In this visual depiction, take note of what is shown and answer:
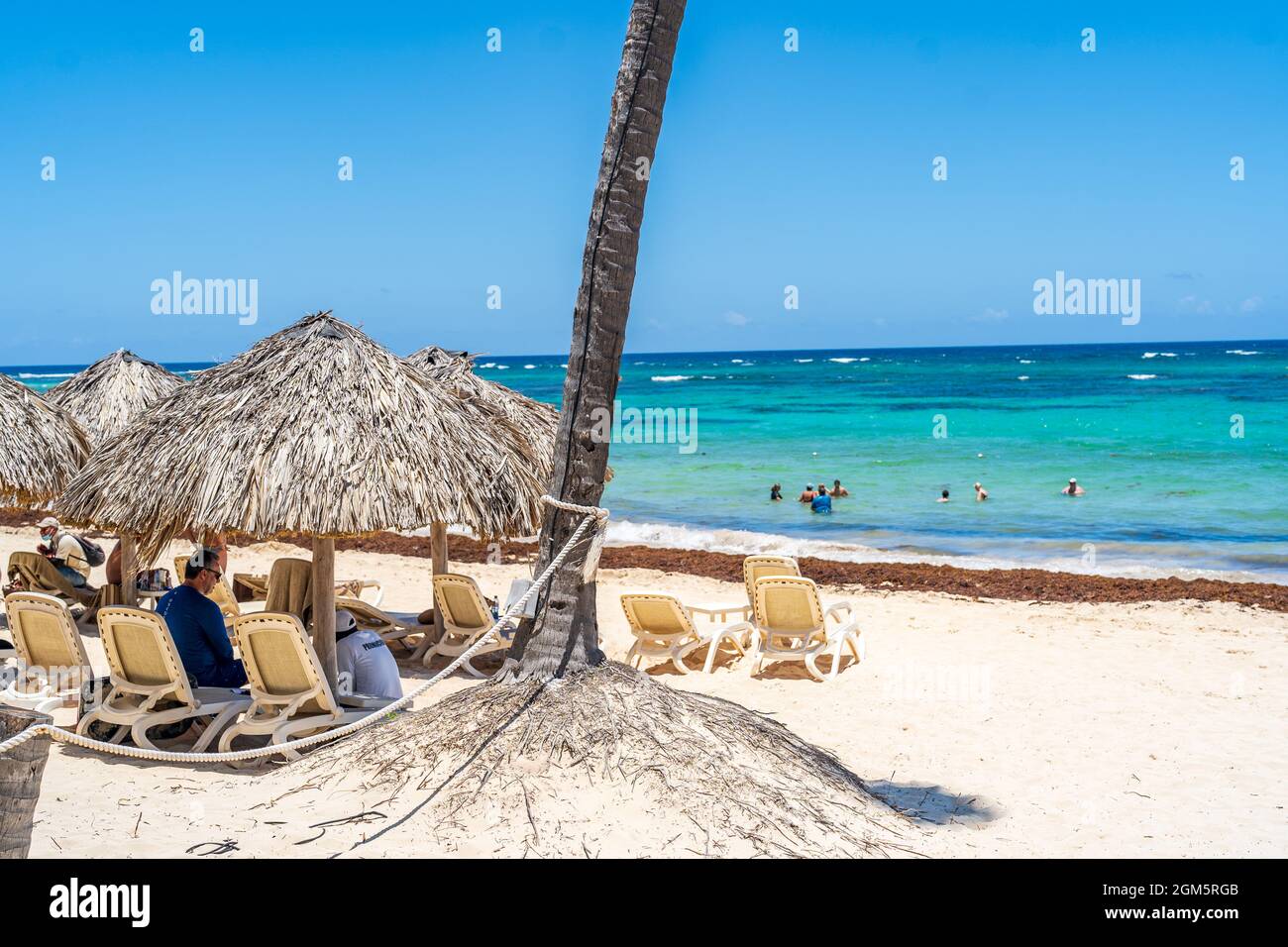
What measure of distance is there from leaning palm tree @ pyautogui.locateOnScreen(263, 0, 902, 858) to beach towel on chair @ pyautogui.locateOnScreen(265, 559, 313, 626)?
2.23 metres

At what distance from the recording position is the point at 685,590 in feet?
44.4

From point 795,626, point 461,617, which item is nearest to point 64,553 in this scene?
point 461,617

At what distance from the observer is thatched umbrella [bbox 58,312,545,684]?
6582mm

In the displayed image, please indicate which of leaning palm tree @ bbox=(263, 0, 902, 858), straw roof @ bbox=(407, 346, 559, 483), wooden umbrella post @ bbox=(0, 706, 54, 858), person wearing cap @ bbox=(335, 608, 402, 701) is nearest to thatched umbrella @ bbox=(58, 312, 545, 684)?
person wearing cap @ bbox=(335, 608, 402, 701)

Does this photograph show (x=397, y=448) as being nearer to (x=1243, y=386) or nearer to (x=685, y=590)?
(x=685, y=590)

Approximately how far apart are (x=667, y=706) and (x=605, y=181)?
2.60 m

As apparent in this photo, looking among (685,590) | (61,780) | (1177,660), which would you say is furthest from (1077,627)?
(61,780)

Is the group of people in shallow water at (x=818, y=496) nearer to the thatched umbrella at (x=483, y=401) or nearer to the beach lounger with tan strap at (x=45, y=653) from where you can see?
the thatched umbrella at (x=483, y=401)

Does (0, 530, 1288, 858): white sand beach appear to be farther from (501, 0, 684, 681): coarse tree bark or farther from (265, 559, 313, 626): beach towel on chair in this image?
(265, 559, 313, 626): beach towel on chair

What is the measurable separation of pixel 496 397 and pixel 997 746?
569 centimetres

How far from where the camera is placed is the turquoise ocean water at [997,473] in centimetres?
1844

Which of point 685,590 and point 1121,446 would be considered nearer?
point 685,590

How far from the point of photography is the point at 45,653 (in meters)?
7.38
